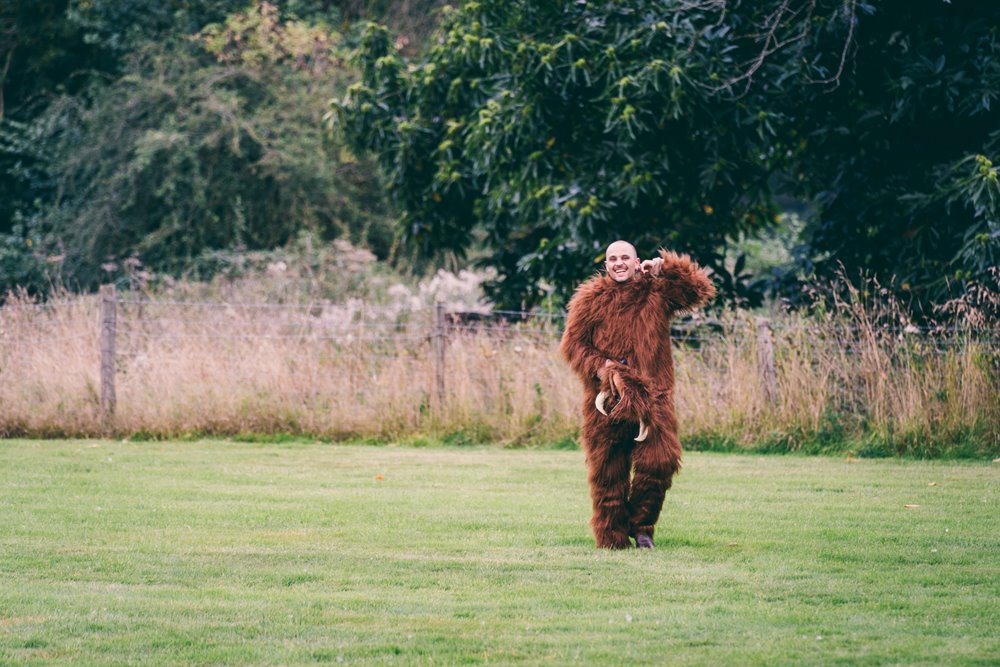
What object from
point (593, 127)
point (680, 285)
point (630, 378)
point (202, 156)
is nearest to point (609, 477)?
point (630, 378)

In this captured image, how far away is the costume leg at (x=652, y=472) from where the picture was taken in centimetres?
829

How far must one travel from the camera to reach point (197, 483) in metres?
11.8

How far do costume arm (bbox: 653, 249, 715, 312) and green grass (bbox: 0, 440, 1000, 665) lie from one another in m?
1.50

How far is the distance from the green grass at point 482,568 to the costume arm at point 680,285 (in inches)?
58.9

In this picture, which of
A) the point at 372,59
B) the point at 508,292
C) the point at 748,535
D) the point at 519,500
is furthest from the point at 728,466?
the point at 372,59

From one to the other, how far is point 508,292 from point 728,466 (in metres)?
7.50

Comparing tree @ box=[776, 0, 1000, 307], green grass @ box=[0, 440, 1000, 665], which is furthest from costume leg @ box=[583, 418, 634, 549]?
tree @ box=[776, 0, 1000, 307]

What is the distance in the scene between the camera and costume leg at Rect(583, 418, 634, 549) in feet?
27.6

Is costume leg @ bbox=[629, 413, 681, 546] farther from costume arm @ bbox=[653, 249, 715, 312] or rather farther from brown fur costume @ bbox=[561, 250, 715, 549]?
costume arm @ bbox=[653, 249, 715, 312]

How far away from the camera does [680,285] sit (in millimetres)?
8398

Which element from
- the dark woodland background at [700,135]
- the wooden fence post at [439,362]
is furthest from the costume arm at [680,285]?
the wooden fence post at [439,362]

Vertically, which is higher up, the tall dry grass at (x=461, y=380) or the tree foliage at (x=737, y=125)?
the tree foliage at (x=737, y=125)

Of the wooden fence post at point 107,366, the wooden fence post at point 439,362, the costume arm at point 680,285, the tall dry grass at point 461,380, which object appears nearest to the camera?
the costume arm at point 680,285

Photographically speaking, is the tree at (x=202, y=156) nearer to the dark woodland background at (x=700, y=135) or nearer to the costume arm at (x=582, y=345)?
the dark woodland background at (x=700, y=135)
